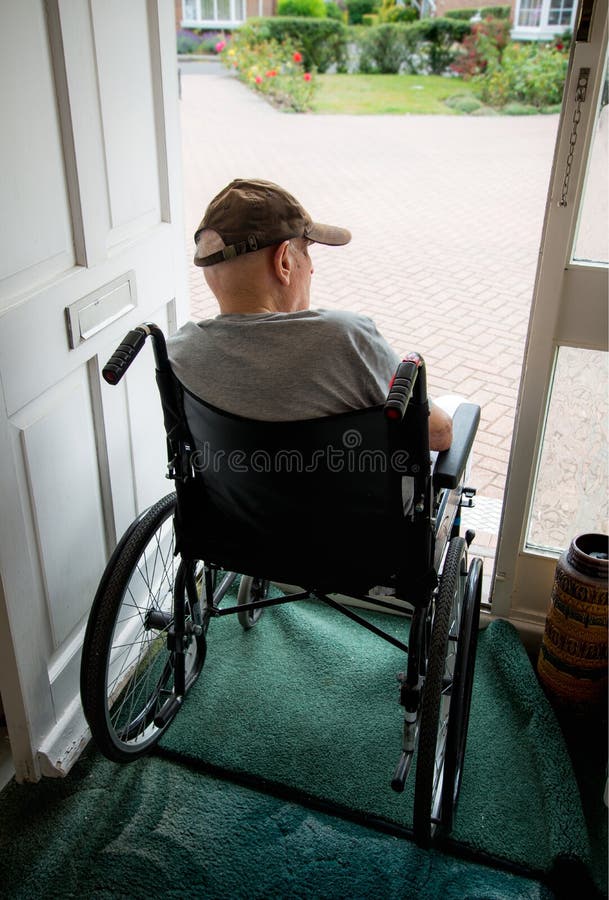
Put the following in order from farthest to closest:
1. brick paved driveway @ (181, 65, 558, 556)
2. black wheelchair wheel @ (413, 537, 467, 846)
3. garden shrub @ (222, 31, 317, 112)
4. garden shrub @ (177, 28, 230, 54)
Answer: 1. garden shrub @ (177, 28, 230, 54)
2. garden shrub @ (222, 31, 317, 112)
3. brick paved driveway @ (181, 65, 558, 556)
4. black wheelchair wheel @ (413, 537, 467, 846)

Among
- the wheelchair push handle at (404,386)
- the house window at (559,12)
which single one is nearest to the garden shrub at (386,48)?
the house window at (559,12)

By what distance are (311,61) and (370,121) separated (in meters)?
3.67

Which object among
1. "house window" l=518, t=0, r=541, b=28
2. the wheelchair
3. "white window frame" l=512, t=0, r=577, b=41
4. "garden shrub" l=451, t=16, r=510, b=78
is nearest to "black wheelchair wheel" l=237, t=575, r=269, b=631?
the wheelchair

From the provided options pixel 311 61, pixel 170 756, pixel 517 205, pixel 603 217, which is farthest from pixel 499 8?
pixel 170 756

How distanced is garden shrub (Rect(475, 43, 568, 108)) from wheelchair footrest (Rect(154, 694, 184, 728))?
11154 millimetres

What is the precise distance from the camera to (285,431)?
1.35m

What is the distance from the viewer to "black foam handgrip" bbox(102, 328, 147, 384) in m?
1.29

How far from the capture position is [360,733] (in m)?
1.90

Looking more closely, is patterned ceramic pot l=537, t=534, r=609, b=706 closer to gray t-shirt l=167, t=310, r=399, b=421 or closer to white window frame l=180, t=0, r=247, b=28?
gray t-shirt l=167, t=310, r=399, b=421

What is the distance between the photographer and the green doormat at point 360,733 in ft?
5.52

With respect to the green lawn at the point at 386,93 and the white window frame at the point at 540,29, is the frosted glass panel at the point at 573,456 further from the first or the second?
the white window frame at the point at 540,29

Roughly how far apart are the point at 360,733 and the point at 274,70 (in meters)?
12.2

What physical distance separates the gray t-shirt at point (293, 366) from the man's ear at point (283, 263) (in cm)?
9

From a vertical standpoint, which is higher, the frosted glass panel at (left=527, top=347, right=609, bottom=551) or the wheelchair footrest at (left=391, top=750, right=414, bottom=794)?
the frosted glass panel at (left=527, top=347, right=609, bottom=551)
